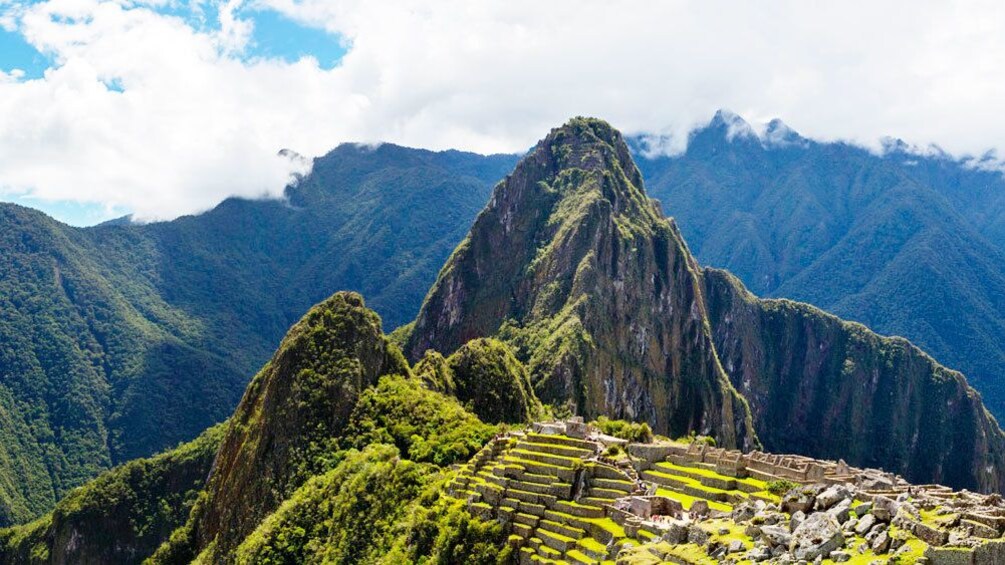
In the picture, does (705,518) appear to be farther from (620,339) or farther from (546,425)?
(620,339)

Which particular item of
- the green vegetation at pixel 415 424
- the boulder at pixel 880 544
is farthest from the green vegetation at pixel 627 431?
the boulder at pixel 880 544

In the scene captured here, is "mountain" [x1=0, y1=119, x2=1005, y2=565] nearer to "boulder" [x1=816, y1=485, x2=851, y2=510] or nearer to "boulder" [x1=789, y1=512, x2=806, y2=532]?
"boulder" [x1=816, y1=485, x2=851, y2=510]

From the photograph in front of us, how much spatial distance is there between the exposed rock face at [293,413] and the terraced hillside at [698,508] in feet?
118

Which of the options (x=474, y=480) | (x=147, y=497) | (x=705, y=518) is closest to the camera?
(x=705, y=518)

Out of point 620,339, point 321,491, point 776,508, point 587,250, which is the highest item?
point 587,250

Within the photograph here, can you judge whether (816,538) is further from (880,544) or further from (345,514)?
(345,514)

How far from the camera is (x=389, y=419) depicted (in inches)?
4291

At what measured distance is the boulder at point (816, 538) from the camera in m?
35.4

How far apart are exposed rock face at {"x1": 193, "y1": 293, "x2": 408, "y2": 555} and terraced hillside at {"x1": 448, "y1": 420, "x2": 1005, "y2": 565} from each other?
118 ft

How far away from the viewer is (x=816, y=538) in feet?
118

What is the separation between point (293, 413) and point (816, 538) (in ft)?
279

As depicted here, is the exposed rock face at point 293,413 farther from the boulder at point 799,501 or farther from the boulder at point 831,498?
the boulder at point 831,498

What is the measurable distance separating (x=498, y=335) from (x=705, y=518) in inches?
5740

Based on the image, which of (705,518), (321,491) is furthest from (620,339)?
(705,518)
